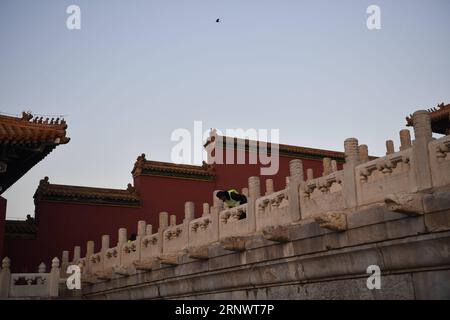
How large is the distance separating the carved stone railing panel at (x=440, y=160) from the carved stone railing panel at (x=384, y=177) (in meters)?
0.26

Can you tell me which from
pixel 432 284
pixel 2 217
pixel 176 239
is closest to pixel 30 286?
pixel 2 217

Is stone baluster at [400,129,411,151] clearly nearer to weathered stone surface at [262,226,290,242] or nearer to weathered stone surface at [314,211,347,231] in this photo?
weathered stone surface at [262,226,290,242]

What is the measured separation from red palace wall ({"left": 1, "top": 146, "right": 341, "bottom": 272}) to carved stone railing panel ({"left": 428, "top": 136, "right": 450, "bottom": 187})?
10.9 m

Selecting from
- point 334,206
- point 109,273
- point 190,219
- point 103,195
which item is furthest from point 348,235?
point 103,195

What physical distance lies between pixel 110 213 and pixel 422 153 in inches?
450

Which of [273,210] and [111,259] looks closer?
[273,210]

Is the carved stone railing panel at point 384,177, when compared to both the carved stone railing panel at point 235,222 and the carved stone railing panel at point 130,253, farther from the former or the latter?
the carved stone railing panel at point 130,253

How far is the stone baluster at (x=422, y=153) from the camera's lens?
20.0ft

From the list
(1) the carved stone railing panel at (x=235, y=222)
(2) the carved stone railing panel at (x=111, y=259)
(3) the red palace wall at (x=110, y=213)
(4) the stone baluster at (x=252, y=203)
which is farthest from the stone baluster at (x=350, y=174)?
(3) the red palace wall at (x=110, y=213)

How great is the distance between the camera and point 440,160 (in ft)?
19.7

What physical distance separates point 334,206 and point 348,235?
49 centimetres

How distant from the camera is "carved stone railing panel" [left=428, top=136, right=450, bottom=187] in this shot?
590 cm

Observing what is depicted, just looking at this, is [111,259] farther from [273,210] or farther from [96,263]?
[273,210]

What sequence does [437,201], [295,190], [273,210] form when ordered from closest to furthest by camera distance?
1. [437,201]
2. [295,190]
3. [273,210]
